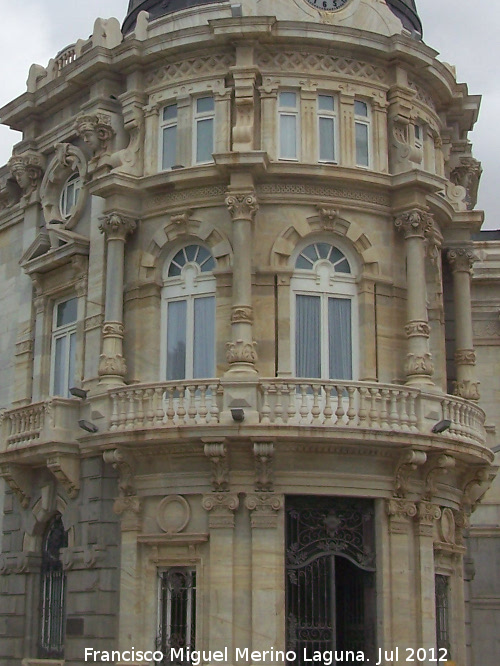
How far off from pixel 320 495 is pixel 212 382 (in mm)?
3329

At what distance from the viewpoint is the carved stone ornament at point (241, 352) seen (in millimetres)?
24781

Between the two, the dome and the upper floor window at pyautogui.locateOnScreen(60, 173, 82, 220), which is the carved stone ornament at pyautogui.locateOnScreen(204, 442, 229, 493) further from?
the dome

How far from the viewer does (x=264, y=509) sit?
24109mm

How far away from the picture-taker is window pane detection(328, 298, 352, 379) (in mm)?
26266

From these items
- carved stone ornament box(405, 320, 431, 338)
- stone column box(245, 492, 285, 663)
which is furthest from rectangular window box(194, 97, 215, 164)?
stone column box(245, 492, 285, 663)

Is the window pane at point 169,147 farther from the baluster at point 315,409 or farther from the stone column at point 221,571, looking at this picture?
the stone column at point 221,571

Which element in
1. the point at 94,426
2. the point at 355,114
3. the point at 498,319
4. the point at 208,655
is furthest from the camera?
the point at 498,319

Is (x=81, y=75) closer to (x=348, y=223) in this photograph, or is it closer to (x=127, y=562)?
(x=348, y=223)

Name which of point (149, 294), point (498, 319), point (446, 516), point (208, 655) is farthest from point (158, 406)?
point (498, 319)

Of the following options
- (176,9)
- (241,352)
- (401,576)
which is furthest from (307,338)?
(176,9)

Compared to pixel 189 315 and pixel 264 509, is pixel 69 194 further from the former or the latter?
pixel 264 509

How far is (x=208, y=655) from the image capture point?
2370cm

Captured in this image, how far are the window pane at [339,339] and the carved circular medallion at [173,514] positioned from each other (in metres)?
4.47

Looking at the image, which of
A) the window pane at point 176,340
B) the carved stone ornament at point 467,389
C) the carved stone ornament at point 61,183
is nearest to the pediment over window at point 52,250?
the carved stone ornament at point 61,183
